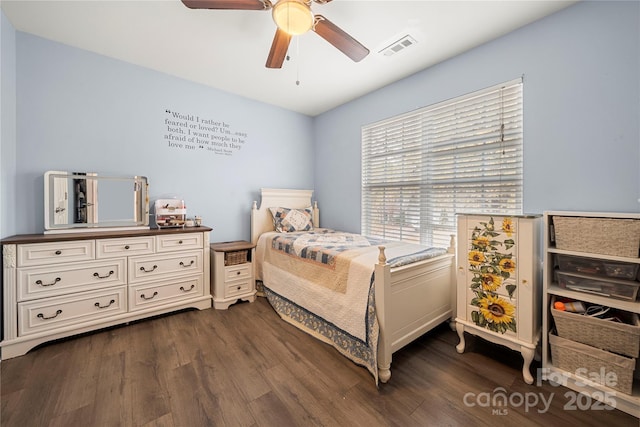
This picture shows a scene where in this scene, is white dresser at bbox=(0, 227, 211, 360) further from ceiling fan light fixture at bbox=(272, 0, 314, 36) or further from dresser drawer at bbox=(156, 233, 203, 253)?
ceiling fan light fixture at bbox=(272, 0, 314, 36)

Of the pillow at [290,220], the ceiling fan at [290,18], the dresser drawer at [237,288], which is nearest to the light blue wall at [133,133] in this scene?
the pillow at [290,220]

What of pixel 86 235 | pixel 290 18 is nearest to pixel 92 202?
pixel 86 235

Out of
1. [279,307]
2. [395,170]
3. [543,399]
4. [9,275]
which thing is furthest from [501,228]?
[9,275]

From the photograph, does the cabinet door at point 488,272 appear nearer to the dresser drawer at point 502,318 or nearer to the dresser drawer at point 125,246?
the dresser drawer at point 502,318

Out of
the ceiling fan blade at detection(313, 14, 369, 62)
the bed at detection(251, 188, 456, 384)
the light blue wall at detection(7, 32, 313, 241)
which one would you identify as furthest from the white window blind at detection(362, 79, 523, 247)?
the light blue wall at detection(7, 32, 313, 241)

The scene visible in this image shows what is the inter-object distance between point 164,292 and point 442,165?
3.01m

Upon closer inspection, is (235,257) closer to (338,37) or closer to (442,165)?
(338,37)

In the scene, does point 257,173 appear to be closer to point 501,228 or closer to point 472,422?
point 501,228

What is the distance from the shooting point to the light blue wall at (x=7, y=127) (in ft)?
6.26

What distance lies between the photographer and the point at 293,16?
151 cm

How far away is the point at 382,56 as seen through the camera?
239 cm

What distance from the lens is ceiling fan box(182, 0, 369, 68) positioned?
4.77ft

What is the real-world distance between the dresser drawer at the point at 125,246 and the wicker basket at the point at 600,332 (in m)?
3.21

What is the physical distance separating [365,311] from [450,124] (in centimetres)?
195
